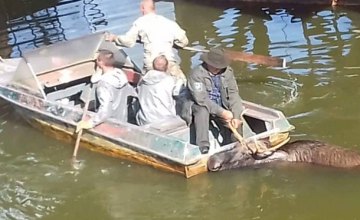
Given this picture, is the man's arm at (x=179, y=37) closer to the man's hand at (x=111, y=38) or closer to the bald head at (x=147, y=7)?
the bald head at (x=147, y=7)

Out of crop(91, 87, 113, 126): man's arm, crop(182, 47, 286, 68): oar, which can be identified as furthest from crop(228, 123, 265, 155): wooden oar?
crop(182, 47, 286, 68): oar

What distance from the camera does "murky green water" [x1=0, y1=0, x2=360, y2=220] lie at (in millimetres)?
9312

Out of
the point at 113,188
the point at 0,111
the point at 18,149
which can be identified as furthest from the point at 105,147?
the point at 0,111

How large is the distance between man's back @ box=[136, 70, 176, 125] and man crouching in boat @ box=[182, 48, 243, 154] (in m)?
0.58

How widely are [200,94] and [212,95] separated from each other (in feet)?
0.75

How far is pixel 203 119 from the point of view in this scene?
1004 cm

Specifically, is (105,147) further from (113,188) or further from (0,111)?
(0,111)

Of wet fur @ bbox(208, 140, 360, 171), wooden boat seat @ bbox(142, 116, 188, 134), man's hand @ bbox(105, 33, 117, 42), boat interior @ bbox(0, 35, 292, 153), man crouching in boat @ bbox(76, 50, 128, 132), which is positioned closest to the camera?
wet fur @ bbox(208, 140, 360, 171)

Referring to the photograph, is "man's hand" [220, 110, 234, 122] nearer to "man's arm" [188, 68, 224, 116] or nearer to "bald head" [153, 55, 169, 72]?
"man's arm" [188, 68, 224, 116]

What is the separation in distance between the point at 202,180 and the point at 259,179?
2.21 feet

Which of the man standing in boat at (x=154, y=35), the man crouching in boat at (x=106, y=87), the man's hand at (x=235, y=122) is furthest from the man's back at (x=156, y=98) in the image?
the man's hand at (x=235, y=122)

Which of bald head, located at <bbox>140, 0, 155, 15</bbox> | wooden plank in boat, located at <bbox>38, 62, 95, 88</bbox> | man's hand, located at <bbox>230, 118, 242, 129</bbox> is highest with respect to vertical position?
bald head, located at <bbox>140, 0, 155, 15</bbox>

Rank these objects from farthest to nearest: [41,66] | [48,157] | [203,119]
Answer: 1. [41,66]
2. [48,157]
3. [203,119]

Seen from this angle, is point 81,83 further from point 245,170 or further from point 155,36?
point 245,170
